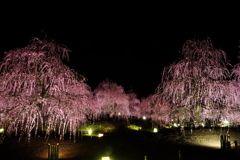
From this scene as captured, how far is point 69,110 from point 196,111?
645cm

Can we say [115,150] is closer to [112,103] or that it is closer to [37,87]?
[37,87]

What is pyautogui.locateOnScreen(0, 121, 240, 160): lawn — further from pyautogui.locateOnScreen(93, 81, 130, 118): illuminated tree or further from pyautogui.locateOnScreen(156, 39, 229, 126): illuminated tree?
pyautogui.locateOnScreen(93, 81, 130, 118): illuminated tree

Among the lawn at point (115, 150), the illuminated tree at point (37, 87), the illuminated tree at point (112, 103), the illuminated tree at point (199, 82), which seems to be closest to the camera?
the illuminated tree at point (37, 87)

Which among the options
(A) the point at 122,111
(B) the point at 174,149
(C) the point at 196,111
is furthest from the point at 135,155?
(A) the point at 122,111

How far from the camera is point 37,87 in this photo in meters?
8.45

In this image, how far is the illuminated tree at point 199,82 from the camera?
29.6 feet

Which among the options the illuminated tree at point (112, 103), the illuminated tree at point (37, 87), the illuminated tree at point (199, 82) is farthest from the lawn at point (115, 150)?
the illuminated tree at point (112, 103)

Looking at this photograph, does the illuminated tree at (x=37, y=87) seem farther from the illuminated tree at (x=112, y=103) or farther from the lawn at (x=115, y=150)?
the illuminated tree at (x=112, y=103)

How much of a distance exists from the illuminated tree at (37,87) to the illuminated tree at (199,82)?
16.5 ft

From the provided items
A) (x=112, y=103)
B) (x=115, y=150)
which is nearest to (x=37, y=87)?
(x=115, y=150)

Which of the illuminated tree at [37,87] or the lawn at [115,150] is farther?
the lawn at [115,150]

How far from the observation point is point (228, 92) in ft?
29.2

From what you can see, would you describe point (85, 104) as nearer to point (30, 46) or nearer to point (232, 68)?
point (30, 46)

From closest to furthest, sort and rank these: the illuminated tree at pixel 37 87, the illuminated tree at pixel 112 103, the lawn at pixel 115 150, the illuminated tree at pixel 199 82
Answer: the illuminated tree at pixel 37 87, the lawn at pixel 115 150, the illuminated tree at pixel 199 82, the illuminated tree at pixel 112 103
